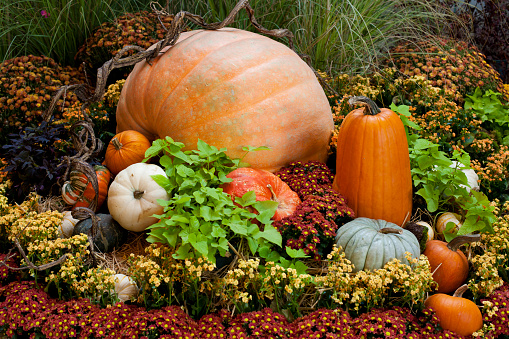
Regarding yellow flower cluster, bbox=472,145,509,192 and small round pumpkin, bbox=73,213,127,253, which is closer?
small round pumpkin, bbox=73,213,127,253

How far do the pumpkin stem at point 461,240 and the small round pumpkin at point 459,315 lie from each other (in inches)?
13.9

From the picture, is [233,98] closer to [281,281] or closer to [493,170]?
[281,281]

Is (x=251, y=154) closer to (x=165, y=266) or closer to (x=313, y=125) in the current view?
(x=313, y=125)

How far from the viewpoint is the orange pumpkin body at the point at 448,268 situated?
2385 mm

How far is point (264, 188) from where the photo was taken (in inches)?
106

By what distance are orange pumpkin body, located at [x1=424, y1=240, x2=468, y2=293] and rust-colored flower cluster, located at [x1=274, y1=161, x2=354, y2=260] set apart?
0.53 meters

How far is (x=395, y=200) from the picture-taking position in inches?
106

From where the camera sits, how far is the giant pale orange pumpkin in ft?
9.43

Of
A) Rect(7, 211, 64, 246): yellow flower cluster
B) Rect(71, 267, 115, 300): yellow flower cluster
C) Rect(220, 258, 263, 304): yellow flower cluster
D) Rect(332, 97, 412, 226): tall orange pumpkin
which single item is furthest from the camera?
Rect(332, 97, 412, 226): tall orange pumpkin

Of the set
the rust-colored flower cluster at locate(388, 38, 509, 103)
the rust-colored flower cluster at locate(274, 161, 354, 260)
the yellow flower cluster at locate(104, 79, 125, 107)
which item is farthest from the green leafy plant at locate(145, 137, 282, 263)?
the rust-colored flower cluster at locate(388, 38, 509, 103)

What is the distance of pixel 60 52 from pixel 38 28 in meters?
0.43

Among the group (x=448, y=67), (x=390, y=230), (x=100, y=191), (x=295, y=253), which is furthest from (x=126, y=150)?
(x=448, y=67)

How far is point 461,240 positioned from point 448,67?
2516mm

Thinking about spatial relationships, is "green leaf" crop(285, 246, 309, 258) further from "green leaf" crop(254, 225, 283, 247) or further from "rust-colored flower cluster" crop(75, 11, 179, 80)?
"rust-colored flower cluster" crop(75, 11, 179, 80)
